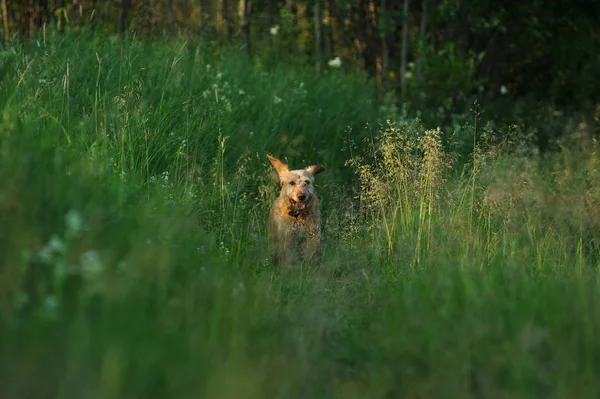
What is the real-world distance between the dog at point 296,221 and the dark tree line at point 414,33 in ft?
17.1

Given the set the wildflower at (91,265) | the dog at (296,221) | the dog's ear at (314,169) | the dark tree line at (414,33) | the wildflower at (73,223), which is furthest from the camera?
the dark tree line at (414,33)

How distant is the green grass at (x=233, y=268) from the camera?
12.1 feet

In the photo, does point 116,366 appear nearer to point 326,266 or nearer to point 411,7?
point 326,266

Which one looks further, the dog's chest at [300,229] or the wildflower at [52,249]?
the dog's chest at [300,229]

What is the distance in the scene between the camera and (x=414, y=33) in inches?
647

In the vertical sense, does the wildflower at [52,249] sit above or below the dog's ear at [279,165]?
above

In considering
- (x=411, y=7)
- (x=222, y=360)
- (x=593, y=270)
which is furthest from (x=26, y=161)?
(x=411, y=7)

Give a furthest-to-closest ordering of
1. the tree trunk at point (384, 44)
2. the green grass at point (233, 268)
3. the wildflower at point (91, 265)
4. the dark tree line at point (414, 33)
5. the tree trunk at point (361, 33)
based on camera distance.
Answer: the tree trunk at point (361, 33) < the tree trunk at point (384, 44) < the dark tree line at point (414, 33) < the wildflower at point (91, 265) < the green grass at point (233, 268)

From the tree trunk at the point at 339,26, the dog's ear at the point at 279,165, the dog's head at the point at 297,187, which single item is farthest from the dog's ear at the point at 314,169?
the tree trunk at the point at 339,26

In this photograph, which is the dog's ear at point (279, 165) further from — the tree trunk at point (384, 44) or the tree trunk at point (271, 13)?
the tree trunk at point (271, 13)

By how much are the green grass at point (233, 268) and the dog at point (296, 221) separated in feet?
0.53

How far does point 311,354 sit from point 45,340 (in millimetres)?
1311

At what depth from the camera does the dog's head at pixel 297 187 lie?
24.1 ft

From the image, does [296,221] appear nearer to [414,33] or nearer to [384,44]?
[384,44]
